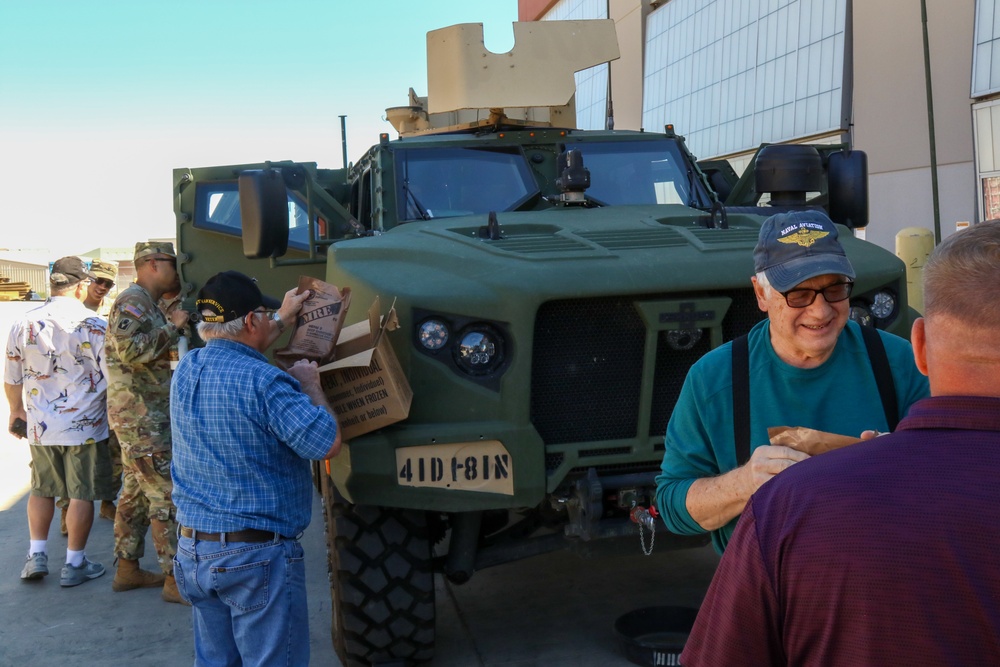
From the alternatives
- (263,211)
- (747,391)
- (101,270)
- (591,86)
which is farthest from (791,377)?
(591,86)

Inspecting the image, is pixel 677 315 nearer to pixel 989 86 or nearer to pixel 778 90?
pixel 989 86

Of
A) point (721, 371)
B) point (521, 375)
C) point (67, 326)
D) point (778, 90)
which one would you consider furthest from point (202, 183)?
point (778, 90)

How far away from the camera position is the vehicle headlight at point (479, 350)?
395 centimetres

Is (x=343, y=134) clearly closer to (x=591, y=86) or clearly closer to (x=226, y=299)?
(x=226, y=299)

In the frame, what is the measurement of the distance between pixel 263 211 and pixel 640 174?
219 cm

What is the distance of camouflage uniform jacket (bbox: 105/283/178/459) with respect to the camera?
18.3ft

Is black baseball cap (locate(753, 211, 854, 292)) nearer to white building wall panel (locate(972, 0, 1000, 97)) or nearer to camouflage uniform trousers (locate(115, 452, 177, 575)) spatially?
camouflage uniform trousers (locate(115, 452, 177, 575))

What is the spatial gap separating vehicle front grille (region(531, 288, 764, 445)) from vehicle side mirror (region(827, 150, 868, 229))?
180 cm

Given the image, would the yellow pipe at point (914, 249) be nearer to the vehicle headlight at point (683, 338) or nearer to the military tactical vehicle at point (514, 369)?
the military tactical vehicle at point (514, 369)

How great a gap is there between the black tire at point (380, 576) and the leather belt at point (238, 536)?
2.28ft

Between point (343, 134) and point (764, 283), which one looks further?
point (343, 134)

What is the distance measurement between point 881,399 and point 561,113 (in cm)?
518

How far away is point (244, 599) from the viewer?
3.40 m

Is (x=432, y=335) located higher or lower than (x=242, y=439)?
higher
